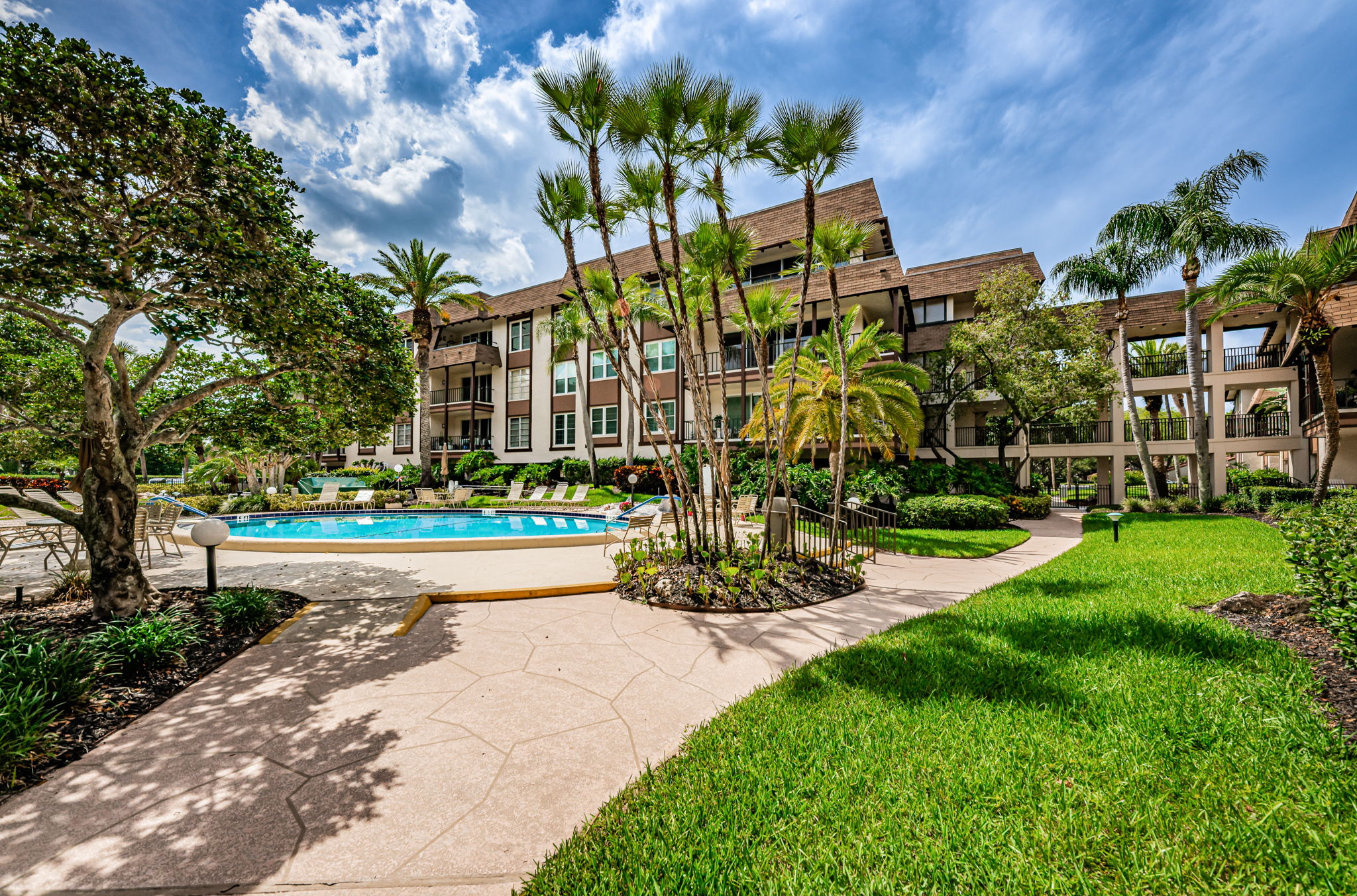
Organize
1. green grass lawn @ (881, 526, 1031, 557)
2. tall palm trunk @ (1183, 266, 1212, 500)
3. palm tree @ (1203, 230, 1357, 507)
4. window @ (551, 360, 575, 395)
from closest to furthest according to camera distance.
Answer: green grass lawn @ (881, 526, 1031, 557) < palm tree @ (1203, 230, 1357, 507) < tall palm trunk @ (1183, 266, 1212, 500) < window @ (551, 360, 575, 395)

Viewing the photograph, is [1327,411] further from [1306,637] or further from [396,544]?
[396,544]

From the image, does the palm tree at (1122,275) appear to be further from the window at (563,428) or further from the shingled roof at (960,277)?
the window at (563,428)

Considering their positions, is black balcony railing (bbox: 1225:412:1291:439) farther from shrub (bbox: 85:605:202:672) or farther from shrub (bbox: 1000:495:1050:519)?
shrub (bbox: 85:605:202:672)

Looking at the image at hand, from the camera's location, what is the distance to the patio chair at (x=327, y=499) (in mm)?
20906

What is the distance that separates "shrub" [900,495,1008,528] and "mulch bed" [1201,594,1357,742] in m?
9.96

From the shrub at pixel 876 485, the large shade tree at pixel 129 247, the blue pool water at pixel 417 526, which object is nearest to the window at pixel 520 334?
the blue pool water at pixel 417 526

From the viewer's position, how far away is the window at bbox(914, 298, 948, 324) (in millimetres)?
24266

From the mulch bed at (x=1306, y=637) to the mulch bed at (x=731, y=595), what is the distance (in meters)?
3.92

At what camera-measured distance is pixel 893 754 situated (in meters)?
2.93

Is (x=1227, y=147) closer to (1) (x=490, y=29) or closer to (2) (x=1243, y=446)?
(2) (x=1243, y=446)

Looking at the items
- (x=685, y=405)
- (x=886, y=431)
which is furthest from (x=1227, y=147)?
(x=685, y=405)

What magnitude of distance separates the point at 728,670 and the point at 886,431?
1363cm

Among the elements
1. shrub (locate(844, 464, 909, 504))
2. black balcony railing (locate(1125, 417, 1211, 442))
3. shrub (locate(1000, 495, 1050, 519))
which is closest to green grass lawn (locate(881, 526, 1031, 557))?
shrub (locate(844, 464, 909, 504))

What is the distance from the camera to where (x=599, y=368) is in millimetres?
28219
